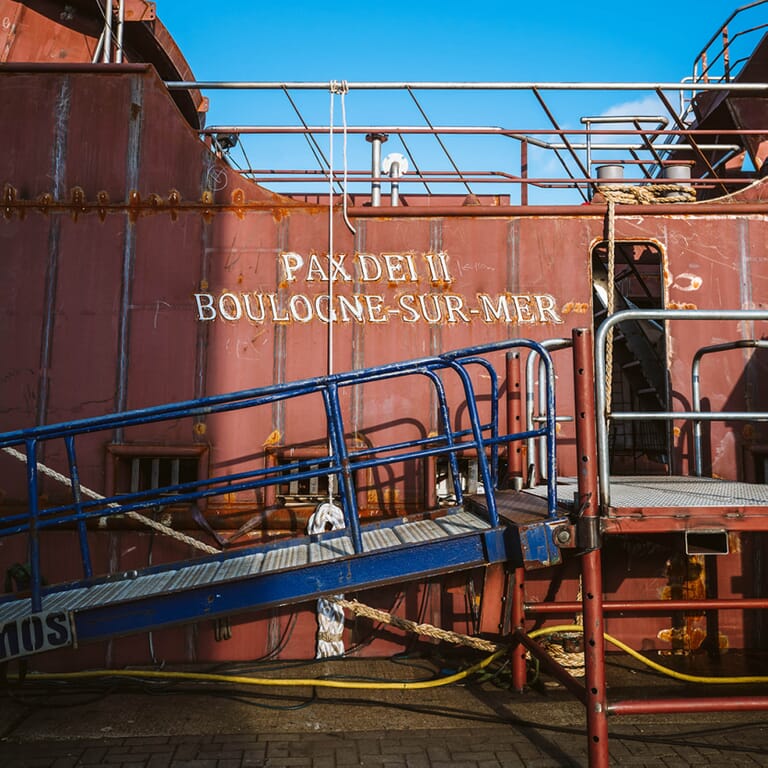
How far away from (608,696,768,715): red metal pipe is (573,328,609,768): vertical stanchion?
12 cm

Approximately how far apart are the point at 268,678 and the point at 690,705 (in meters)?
3.19

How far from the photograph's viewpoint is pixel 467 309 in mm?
6242

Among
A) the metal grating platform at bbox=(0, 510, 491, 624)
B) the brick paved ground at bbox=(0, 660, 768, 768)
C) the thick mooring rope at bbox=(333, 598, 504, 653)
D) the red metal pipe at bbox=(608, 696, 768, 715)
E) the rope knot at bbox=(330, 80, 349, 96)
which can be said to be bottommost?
the brick paved ground at bbox=(0, 660, 768, 768)

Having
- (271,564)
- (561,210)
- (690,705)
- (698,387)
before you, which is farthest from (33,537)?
(698,387)

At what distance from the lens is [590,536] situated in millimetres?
3562

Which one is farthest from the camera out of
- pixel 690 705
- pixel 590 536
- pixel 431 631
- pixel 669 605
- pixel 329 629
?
pixel 329 629

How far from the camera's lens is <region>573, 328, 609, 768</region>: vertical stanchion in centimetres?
353

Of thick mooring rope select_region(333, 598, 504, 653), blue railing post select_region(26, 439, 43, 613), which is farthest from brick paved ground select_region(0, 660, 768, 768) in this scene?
blue railing post select_region(26, 439, 43, 613)

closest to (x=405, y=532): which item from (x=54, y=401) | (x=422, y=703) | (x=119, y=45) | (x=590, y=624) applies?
(x=590, y=624)

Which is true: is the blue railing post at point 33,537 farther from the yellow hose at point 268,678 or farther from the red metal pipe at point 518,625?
the red metal pipe at point 518,625

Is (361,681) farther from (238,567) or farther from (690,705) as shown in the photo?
(690,705)

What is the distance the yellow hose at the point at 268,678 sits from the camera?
16.5 ft

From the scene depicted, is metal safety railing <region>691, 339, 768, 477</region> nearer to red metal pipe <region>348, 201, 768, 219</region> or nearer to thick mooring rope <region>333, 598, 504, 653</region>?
red metal pipe <region>348, 201, 768, 219</region>

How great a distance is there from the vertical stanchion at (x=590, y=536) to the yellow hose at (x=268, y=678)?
5.60 ft
